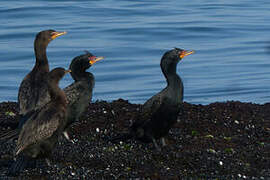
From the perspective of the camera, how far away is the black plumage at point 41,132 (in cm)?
969

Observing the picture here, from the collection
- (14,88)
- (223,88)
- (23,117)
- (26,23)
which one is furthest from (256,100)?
(26,23)

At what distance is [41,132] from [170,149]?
6.51 ft

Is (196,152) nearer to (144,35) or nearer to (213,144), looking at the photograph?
(213,144)

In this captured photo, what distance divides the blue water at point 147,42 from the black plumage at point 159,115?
23.3 feet

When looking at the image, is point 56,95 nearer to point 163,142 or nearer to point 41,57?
point 163,142

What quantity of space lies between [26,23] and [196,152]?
1788cm

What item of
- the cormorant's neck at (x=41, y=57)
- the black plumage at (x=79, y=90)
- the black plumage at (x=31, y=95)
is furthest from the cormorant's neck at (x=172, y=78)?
the cormorant's neck at (x=41, y=57)

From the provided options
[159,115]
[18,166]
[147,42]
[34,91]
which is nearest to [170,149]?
[159,115]

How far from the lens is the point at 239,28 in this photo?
1054 inches

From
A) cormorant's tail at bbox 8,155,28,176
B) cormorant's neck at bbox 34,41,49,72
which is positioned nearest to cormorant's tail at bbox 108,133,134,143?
cormorant's neck at bbox 34,41,49,72

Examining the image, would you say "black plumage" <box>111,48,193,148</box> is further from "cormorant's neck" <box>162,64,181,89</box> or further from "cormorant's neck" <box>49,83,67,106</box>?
"cormorant's neck" <box>49,83,67,106</box>

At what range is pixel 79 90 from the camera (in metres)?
12.0

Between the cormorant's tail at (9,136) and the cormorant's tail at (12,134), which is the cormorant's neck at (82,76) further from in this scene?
the cormorant's tail at (9,136)

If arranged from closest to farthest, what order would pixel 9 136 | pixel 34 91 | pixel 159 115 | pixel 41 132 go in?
pixel 41 132, pixel 9 136, pixel 159 115, pixel 34 91
